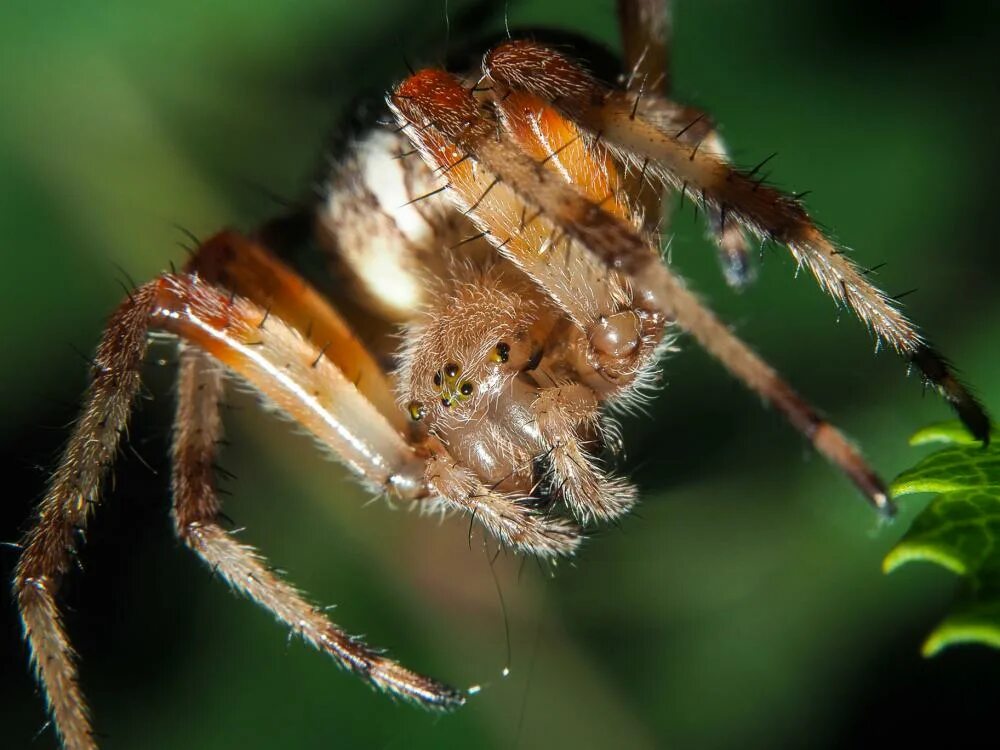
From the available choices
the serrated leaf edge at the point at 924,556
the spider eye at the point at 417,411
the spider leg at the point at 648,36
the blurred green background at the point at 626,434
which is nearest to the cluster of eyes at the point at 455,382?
the spider eye at the point at 417,411

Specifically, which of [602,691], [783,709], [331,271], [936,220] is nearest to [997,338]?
[936,220]

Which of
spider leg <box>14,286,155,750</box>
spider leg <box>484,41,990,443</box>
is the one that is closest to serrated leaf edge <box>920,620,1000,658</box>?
spider leg <box>484,41,990,443</box>

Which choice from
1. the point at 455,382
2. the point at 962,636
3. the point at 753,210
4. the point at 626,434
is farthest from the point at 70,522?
the point at 962,636

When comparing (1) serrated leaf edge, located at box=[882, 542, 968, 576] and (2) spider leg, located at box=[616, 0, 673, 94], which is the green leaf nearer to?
(1) serrated leaf edge, located at box=[882, 542, 968, 576]

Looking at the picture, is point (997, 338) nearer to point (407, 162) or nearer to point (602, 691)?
point (602, 691)

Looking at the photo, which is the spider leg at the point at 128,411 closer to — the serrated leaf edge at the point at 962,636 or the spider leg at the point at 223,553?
the spider leg at the point at 223,553

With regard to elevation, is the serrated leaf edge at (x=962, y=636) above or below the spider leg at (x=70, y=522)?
below

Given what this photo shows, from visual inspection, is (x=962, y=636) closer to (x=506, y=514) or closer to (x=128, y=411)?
(x=506, y=514)
